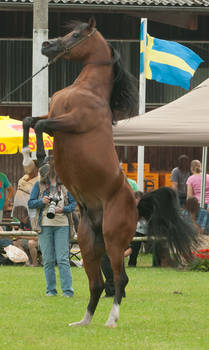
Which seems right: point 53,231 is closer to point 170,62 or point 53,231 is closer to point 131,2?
point 170,62

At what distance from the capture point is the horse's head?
7.68 m

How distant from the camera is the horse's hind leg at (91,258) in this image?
26.3 ft

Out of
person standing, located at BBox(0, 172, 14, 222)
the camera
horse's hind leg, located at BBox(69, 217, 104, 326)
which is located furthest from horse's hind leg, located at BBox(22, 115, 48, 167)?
person standing, located at BBox(0, 172, 14, 222)

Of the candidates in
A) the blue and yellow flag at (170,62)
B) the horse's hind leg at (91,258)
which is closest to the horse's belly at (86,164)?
the horse's hind leg at (91,258)

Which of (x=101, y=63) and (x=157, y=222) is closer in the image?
(x=101, y=63)

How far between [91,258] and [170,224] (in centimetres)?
124

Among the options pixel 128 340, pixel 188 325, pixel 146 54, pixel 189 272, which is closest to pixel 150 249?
pixel 188 325

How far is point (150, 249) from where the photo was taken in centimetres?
898

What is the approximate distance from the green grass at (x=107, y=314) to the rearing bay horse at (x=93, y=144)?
473mm

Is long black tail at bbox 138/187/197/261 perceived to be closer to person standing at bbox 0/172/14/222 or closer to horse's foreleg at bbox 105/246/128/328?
horse's foreleg at bbox 105/246/128/328

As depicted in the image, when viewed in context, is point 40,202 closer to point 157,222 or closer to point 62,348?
point 157,222

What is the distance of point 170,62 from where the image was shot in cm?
1634

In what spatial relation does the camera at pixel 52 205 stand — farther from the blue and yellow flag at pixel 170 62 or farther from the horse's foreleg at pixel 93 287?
the blue and yellow flag at pixel 170 62

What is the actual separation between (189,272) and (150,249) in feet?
18.2
